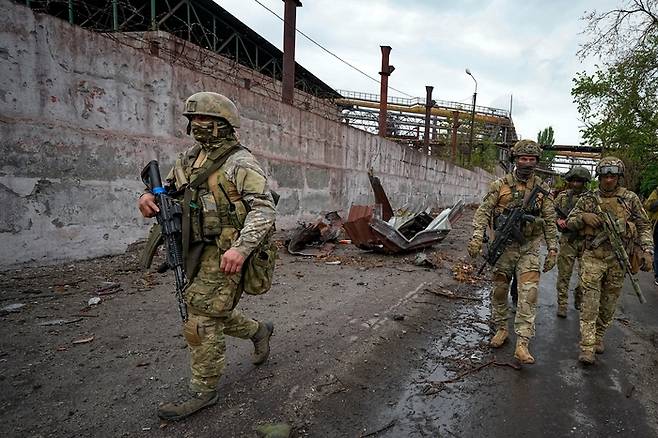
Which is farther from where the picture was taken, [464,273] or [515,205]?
[464,273]

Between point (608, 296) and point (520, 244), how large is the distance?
85 centimetres

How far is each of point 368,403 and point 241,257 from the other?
3.97 feet

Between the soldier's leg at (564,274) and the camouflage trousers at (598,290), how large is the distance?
106cm

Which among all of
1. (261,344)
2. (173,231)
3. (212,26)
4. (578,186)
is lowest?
(261,344)

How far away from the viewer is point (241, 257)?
193 centimetres

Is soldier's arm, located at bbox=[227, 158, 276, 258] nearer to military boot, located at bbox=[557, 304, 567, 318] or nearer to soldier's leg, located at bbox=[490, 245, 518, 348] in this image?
soldier's leg, located at bbox=[490, 245, 518, 348]

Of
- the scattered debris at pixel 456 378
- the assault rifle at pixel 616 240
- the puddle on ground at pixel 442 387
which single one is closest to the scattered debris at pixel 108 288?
the puddle on ground at pixel 442 387

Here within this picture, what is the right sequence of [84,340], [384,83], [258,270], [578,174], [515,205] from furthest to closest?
[384,83]
[578,174]
[515,205]
[84,340]
[258,270]

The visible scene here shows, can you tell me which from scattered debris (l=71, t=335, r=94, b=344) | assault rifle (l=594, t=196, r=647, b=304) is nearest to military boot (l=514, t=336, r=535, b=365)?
assault rifle (l=594, t=196, r=647, b=304)

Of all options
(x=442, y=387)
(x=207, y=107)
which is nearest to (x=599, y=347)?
(x=442, y=387)

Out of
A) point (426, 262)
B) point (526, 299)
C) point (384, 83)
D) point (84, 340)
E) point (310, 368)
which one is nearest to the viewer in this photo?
point (310, 368)

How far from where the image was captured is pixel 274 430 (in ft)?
6.46

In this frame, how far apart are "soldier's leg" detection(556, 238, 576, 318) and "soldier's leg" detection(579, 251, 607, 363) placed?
1200mm

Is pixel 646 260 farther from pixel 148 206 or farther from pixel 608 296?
pixel 148 206
